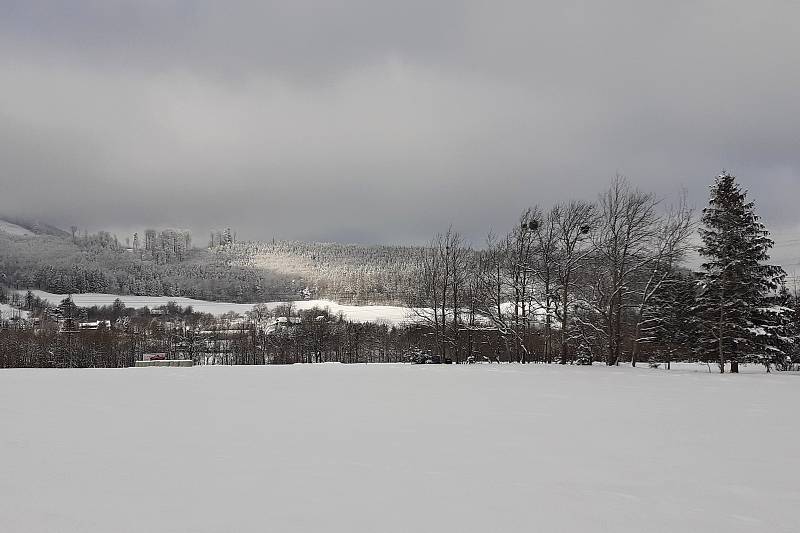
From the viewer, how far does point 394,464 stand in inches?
238

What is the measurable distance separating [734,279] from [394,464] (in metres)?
22.2

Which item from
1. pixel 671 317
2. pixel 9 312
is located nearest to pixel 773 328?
pixel 671 317

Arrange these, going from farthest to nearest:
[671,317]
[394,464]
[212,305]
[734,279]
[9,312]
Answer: [212,305] < [9,312] < [671,317] < [734,279] < [394,464]

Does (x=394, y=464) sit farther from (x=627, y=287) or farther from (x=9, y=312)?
(x=9, y=312)

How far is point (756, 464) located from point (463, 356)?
42.3 metres

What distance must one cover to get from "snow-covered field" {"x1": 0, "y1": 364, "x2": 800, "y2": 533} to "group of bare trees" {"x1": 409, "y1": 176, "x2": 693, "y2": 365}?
15.1m

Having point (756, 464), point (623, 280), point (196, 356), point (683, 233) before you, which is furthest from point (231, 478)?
point (196, 356)

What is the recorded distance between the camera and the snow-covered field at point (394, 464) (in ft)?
14.4

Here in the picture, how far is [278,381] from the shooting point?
53.7 feet

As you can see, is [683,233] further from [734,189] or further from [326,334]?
[326,334]

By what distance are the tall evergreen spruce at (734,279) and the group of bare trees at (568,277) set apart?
206 centimetres

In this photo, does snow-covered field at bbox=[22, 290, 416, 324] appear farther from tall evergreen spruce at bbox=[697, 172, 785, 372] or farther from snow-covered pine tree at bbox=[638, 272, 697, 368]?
tall evergreen spruce at bbox=[697, 172, 785, 372]

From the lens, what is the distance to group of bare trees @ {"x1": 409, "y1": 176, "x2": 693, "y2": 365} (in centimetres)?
2628

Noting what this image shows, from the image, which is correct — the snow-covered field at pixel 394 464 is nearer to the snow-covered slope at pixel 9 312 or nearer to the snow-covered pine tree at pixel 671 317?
the snow-covered pine tree at pixel 671 317
